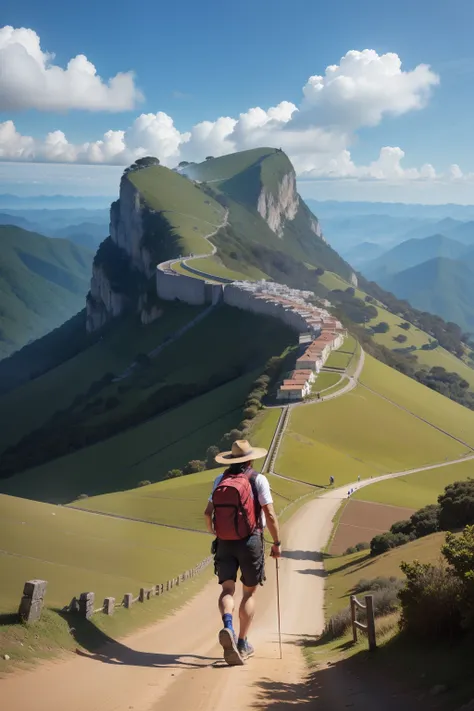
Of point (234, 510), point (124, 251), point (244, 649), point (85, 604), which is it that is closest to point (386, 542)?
point (85, 604)

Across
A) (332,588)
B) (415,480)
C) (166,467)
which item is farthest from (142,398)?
(332,588)

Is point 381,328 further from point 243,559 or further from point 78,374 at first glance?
point 243,559

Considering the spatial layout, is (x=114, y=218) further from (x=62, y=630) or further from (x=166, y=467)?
(x=62, y=630)

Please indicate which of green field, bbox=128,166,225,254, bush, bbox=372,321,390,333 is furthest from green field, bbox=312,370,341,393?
bush, bbox=372,321,390,333

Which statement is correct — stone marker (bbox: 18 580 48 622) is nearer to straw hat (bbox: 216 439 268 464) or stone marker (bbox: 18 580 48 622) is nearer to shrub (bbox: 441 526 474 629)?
straw hat (bbox: 216 439 268 464)

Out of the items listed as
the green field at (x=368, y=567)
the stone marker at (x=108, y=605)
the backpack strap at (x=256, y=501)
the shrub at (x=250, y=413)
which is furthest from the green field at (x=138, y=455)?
the backpack strap at (x=256, y=501)

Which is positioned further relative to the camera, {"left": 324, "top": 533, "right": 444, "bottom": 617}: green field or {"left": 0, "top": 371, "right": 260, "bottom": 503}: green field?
{"left": 0, "top": 371, "right": 260, "bottom": 503}: green field
